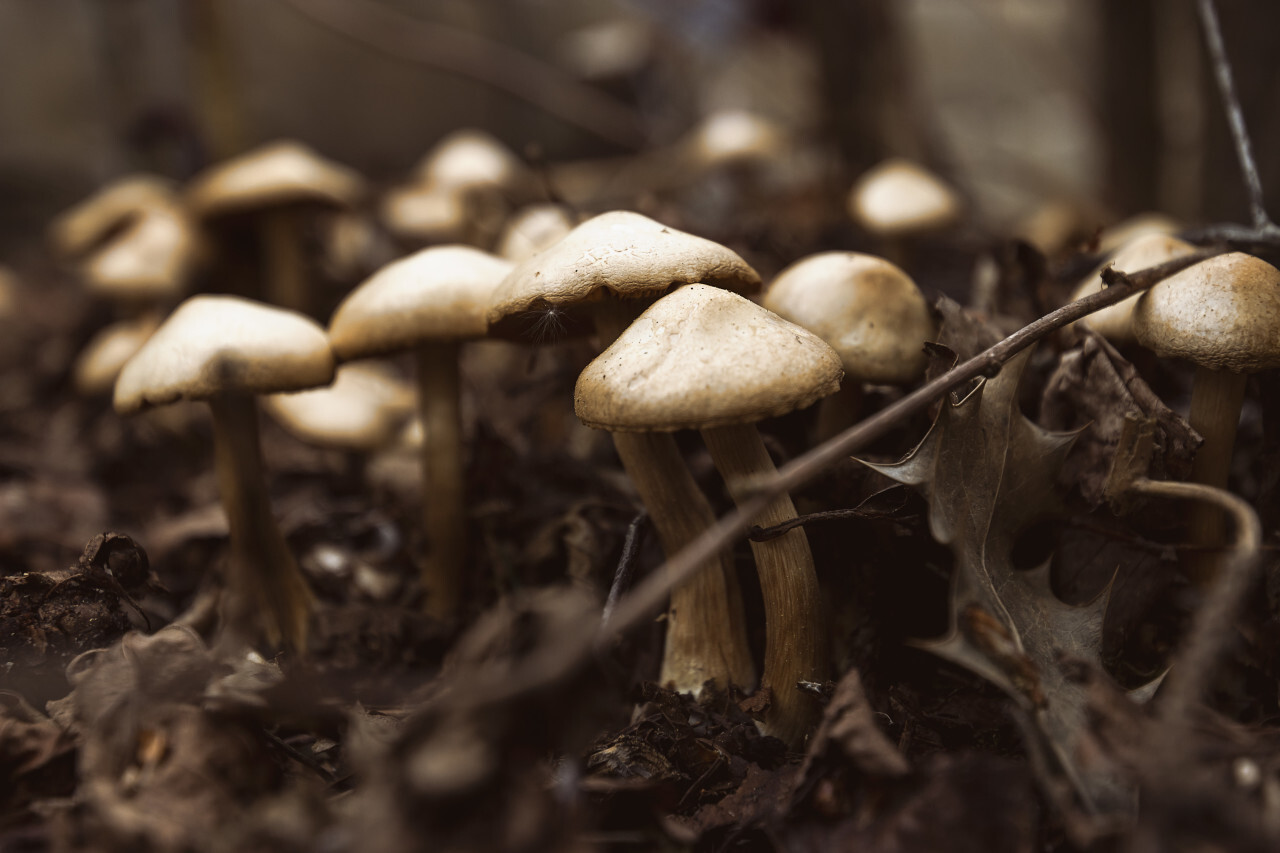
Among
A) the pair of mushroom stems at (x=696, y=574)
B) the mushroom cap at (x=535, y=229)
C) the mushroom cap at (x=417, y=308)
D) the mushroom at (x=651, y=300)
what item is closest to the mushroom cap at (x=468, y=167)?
the mushroom cap at (x=535, y=229)

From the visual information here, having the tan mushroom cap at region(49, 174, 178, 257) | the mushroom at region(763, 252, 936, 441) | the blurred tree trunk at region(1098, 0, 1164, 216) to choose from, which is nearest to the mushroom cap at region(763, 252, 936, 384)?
the mushroom at region(763, 252, 936, 441)

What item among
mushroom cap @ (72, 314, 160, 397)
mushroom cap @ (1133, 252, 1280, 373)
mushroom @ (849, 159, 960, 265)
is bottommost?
mushroom @ (849, 159, 960, 265)

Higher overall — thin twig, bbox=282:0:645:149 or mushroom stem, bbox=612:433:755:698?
thin twig, bbox=282:0:645:149

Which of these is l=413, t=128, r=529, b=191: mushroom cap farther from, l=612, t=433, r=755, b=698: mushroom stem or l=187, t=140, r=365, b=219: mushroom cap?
l=612, t=433, r=755, b=698: mushroom stem

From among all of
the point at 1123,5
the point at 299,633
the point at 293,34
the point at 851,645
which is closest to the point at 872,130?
the point at 1123,5

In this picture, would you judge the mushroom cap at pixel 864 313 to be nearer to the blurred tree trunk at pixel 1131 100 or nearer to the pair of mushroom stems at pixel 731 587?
the pair of mushroom stems at pixel 731 587

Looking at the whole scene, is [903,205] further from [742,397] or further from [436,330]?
[742,397]

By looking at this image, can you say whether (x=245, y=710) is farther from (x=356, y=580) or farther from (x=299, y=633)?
(x=356, y=580)

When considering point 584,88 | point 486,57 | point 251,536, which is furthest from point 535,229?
point 486,57

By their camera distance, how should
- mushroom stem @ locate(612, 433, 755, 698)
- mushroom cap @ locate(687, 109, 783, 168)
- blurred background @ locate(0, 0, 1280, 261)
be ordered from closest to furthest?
1. mushroom stem @ locate(612, 433, 755, 698)
2. blurred background @ locate(0, 0, 1280, 261)
3. mushroom cap @ locate(687, 109, 783, 168)
